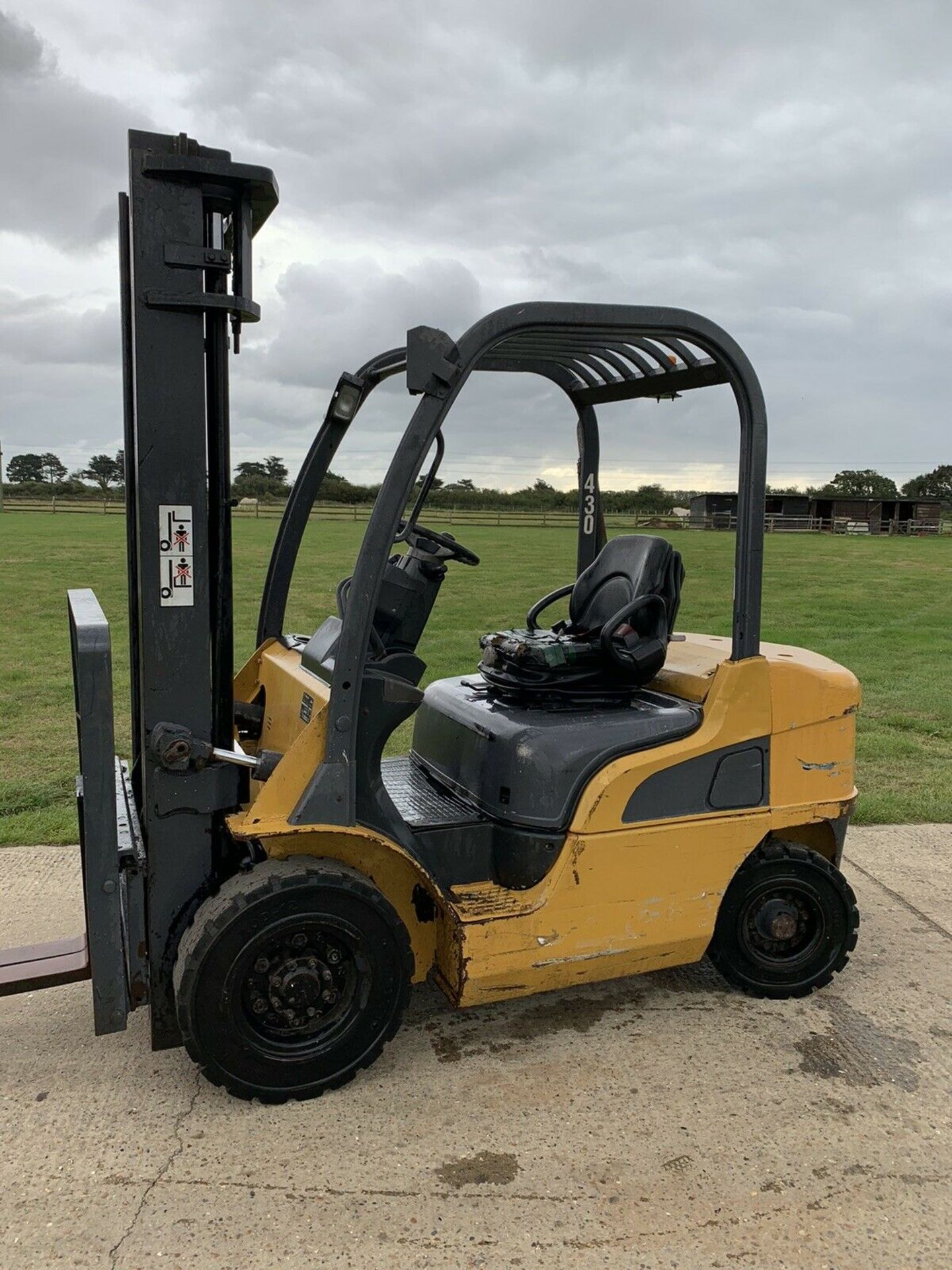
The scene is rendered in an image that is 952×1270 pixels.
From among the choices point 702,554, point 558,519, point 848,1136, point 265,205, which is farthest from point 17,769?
point 558,519

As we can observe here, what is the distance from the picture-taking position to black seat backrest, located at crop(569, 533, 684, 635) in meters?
4.30

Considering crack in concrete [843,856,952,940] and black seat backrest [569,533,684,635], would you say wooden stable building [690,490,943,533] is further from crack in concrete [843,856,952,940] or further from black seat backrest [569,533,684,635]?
black seat backrest [569,533,684,635]

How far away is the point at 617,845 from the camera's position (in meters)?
3.71

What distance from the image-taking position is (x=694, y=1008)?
411 cm

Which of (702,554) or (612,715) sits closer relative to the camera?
(612,715)

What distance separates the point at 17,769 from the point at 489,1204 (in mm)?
5809

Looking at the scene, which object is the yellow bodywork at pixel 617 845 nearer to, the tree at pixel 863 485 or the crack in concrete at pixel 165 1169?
the crack in concrete at pixel 165 1169

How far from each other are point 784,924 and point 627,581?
61.8 inches

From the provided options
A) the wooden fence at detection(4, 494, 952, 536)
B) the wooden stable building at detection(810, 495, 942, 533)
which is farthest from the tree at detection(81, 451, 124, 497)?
the wooden stable building at detection(810, 495, 942, 533)

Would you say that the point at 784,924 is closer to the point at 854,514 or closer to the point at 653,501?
the point at 653,501

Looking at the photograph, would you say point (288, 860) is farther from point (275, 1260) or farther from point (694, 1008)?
point (694, 1008)

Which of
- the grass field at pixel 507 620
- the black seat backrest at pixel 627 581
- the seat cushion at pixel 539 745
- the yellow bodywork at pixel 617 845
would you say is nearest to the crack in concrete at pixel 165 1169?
the yellow bodywork at pixel 617 845

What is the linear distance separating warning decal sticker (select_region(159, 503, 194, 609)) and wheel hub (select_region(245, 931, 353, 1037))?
46.9 inches

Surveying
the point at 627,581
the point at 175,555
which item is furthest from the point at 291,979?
the point at 627,581
